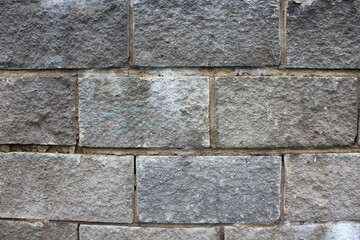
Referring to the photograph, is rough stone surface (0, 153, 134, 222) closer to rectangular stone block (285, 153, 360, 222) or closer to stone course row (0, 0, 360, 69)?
stone course row (0, 0, 360, 69)

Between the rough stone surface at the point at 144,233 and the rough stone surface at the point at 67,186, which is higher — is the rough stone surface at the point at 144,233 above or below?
below

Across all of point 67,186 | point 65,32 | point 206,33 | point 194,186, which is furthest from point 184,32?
point 67,186

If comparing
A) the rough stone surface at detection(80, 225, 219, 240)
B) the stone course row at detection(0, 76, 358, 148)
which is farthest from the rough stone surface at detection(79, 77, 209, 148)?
the rough stone surface at detection(80, 225, 219, 240)

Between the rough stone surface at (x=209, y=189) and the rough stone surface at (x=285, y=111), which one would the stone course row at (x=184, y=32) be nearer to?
the rough stone surface at (x=285, y=111)

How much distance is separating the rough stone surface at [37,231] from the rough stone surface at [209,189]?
1.48ft

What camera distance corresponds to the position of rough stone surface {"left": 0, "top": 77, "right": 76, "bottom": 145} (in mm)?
1742

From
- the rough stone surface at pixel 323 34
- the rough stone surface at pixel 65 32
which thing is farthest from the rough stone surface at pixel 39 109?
the rough stone surface at pixel 323 34

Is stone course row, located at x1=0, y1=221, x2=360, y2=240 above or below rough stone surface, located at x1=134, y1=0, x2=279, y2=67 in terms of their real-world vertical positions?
below

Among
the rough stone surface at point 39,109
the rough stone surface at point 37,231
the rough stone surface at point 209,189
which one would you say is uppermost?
the rough stone surface at point 39,109

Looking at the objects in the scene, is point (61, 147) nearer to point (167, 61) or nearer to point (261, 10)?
point (167, 61)

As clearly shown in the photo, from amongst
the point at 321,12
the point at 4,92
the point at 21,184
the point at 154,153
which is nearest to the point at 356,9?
the point at 321,12

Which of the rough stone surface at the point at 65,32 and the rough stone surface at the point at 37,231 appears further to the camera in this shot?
the rough stone surface at the point at 37,231

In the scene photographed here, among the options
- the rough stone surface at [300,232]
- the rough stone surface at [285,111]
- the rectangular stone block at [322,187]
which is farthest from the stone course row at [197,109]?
the rough stone surface at [300,232]

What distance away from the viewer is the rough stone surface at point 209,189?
173 cm
